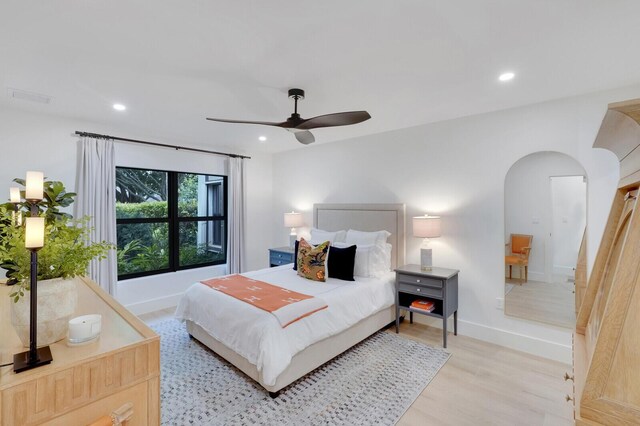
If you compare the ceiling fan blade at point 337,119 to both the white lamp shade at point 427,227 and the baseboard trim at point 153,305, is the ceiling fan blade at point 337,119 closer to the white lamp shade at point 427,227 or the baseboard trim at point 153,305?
the white lamp shade at point 427,227

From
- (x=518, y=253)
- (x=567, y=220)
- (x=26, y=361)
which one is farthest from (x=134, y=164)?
(x=567, y=220)

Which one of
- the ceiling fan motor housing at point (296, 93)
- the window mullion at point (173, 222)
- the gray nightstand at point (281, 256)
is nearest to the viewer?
the ceiling fan motor housing at point (296, 93)

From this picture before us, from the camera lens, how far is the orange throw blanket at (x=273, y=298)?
2422 millimetres

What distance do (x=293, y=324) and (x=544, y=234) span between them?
2.79 metres

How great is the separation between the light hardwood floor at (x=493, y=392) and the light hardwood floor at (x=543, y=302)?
0.40m

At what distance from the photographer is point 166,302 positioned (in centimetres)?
439

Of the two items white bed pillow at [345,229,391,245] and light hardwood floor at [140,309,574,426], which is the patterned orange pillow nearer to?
white bed pillow at [345,229,391,245]

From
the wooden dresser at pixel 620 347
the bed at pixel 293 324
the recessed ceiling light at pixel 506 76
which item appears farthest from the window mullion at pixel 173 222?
the wooden dresser at pixel 620 347

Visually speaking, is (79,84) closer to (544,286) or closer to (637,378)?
(637,378)

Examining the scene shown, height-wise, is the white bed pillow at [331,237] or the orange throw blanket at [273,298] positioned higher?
the white bed pillow at [331,237]

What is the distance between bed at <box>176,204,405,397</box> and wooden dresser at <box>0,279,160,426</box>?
1.19 meters

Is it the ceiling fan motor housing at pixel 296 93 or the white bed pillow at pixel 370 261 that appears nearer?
the ceiling fan motor housing at pixel 296 93

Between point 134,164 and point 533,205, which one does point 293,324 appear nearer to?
point 533,205

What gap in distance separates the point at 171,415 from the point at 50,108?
131 inches
